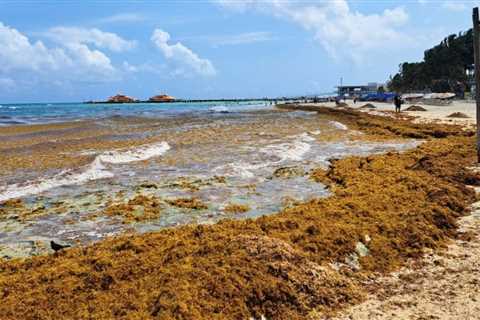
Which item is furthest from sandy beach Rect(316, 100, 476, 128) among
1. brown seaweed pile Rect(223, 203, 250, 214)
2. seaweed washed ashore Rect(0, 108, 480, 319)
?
seaweed washed ashore Rect(0, 108, 480, 319)

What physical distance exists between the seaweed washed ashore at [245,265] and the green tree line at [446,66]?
286 ft

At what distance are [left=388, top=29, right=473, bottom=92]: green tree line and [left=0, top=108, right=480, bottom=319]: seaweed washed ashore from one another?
87.1m

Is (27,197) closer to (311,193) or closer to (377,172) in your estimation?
(311,193)

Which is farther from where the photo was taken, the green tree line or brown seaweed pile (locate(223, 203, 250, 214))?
the green tree line

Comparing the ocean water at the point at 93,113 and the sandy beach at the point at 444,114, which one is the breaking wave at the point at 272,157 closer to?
the sandy beach at the point at 444,114

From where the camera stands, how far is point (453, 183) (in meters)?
9.35

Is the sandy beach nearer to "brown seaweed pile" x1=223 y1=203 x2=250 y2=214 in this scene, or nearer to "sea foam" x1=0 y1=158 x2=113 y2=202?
"brown seaweed pile" x1=223 y1=203 x2=250 y2=214

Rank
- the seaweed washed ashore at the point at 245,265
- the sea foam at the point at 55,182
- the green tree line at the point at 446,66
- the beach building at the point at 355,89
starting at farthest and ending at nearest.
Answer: the beach building at the point at 355,89
the green tree line at the point at 446,66
the sea foam at the point at 55,182
the seaweed washed ashore at the point at 245,265

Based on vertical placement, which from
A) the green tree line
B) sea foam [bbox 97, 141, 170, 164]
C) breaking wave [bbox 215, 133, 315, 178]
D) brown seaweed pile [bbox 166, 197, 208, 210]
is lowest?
brown seaweed pile [bbox 166, 197, 208, 210]

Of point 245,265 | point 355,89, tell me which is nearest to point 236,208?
point 245,265

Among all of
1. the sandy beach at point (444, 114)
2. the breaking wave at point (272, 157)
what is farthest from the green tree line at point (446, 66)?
the breaking wave at point (272, 157)

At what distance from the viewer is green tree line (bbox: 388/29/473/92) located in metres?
83.9

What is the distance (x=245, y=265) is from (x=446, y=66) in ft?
322

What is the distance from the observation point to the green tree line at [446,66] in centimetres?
8394
